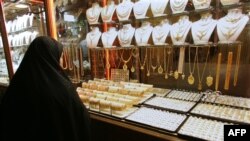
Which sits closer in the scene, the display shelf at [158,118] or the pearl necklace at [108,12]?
the display shelf at [158,118]

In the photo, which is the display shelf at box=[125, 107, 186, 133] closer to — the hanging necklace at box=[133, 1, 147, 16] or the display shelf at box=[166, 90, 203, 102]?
the display shelf at box=[166, 90, 203, 102]

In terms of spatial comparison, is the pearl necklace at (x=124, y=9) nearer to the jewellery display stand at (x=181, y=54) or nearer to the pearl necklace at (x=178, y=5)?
the jewellery display stand at (x=181, y=54)

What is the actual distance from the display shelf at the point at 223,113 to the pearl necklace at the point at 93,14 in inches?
56.6

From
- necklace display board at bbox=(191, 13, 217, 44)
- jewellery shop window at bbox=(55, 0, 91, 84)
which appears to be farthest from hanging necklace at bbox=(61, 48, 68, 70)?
necklace display board at bbox=(191, 13, 217, 44)

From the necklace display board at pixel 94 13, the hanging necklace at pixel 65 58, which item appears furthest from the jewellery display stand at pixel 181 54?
the hanging necklace at pixel 65 58

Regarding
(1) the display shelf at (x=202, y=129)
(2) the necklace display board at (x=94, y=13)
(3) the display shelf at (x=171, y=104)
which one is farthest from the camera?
(2) the necklace display board at (x=94, y=13)

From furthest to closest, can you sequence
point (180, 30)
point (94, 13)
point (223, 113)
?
point (94, 13) → point (180, 30) → point (223, 113)

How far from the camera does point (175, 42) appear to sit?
1.75 m

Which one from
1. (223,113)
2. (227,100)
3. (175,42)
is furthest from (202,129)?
(175,42)

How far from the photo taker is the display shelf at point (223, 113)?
1.31m

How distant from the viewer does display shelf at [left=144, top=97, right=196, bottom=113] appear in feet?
5.04

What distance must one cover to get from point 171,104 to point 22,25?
267cm

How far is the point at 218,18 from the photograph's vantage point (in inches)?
64.2

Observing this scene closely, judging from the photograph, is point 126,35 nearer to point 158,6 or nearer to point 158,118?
point 158,6
